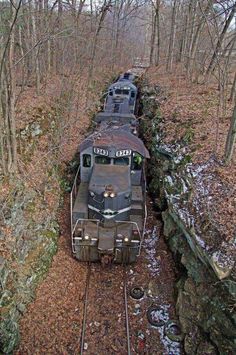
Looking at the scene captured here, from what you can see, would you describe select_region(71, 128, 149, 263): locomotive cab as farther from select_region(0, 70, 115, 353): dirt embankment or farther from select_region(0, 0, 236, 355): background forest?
select_region(0, 70, 115, 353): dirt embankment

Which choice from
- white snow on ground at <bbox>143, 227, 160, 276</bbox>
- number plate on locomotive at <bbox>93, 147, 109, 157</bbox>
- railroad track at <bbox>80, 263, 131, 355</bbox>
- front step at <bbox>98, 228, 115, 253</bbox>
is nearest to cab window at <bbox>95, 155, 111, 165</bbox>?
number plate on locomotive at <bbox>93, 147, 109, 157</bbox>

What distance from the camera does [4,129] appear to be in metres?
11.8

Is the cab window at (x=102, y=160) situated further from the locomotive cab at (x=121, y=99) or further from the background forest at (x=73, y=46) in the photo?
the locomotive cab at (x=121, y=99)

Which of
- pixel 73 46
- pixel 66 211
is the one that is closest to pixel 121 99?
pixel 73 46

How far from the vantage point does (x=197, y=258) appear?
953cm

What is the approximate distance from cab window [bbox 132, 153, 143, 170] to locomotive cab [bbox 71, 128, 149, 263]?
42mm

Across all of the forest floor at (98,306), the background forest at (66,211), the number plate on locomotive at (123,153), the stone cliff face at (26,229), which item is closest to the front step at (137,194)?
the background forest at (66,211)

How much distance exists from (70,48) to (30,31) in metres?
6.53

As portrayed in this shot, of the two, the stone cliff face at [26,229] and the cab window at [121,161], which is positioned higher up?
the cab window at [121,161]

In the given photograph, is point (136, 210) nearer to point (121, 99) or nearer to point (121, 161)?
point (121, 161)

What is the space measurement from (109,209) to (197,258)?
350 centimetres

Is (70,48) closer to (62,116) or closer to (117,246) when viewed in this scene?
(62,116)

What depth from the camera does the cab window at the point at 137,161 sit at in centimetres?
1324

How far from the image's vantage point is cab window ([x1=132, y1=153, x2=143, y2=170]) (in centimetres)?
1324
